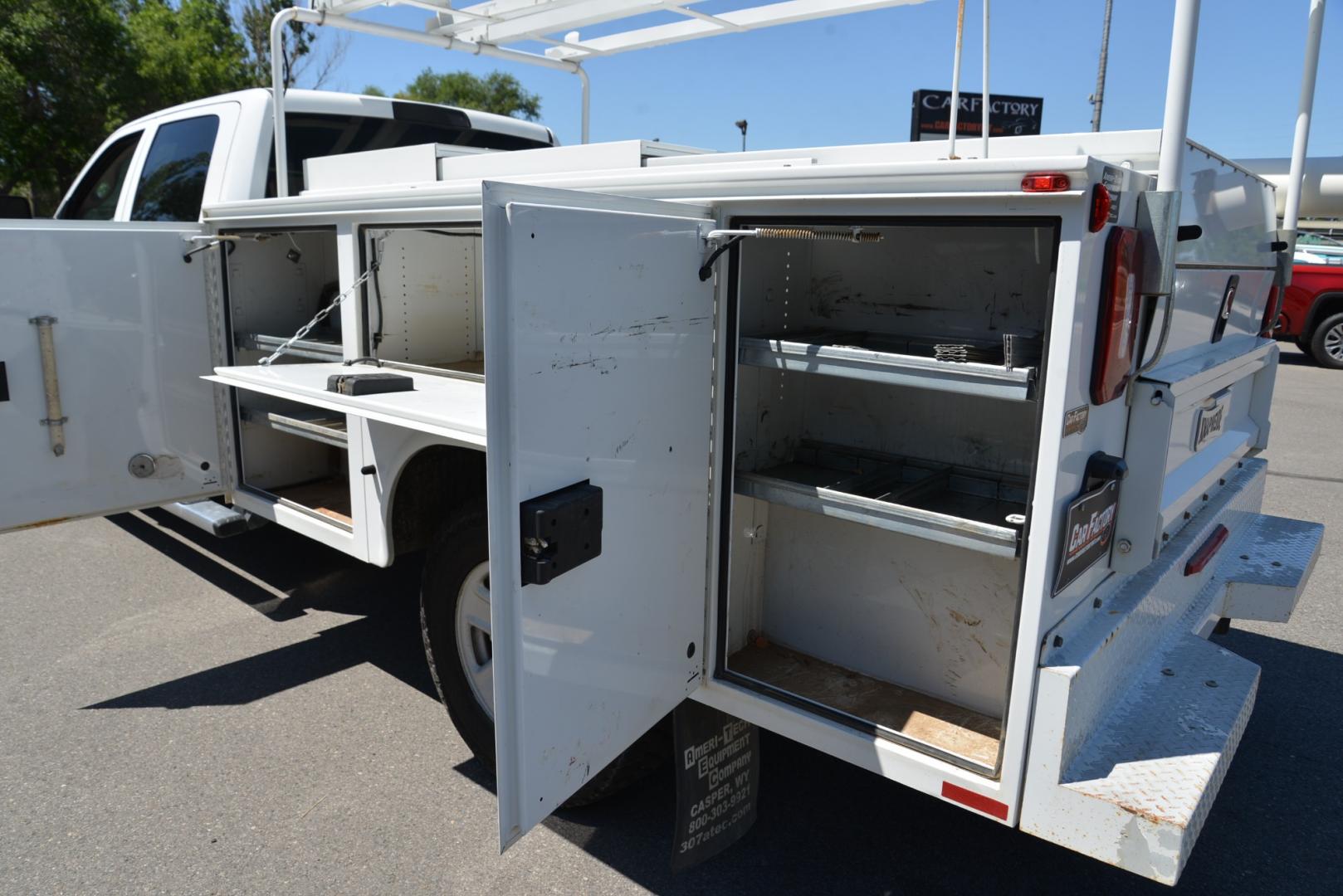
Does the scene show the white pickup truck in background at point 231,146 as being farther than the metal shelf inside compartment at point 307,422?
Yes

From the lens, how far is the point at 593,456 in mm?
2049

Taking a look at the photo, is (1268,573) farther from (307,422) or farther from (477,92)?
(477,92)

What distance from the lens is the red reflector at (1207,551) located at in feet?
9.41

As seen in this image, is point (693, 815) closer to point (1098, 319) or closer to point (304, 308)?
point (1098, 319)

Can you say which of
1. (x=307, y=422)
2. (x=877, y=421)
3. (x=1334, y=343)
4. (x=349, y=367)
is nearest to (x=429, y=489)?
(x=349, y=367)

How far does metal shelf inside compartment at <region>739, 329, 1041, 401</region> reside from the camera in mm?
2033

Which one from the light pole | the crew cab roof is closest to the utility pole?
the light pole

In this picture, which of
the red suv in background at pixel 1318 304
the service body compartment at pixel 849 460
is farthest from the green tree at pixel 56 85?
the red suv in background at pixel 1318 304

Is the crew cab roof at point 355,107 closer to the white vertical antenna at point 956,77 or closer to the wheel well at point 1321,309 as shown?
the white vertical antenna at point 956,77

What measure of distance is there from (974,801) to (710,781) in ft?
2.47

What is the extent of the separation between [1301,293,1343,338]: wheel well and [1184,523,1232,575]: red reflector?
12078 millimetres

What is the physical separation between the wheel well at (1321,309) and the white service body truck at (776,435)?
1137 cm

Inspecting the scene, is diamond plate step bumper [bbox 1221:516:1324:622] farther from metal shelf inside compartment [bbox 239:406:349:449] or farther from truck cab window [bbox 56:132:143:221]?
truck cab window [bbox 56:132:143:221]

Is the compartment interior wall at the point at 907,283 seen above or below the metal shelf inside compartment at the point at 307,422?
above
